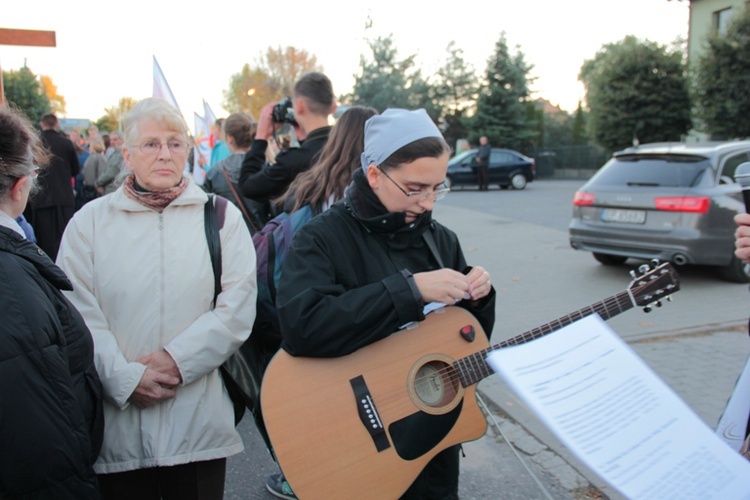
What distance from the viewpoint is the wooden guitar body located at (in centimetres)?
198

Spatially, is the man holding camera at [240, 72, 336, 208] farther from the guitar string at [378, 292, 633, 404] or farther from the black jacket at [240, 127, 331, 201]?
the guitar string at [378, 292, 633, 404]

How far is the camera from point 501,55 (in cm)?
3703

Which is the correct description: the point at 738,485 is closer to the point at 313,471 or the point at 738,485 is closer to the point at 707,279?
the point at 313,471

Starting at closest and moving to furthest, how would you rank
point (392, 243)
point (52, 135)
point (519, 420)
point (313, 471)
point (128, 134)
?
point (313, 471)
point (392, 243)
point (128, 134)
point (519, 420)
point (52, 135)

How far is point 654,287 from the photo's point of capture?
2055 millimetres

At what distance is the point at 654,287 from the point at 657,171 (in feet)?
20.8

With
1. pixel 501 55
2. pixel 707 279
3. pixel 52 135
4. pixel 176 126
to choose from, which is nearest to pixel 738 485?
pixel 176 126

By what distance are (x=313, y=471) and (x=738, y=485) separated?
3.98 feet

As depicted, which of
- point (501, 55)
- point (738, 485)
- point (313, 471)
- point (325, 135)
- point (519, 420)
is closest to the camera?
point (738, 485)

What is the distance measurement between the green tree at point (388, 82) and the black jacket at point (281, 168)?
1232 inches

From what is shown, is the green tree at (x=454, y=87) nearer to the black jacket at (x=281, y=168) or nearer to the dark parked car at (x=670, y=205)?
the dark parked car at (x=670, y=205)

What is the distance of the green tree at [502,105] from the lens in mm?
36656

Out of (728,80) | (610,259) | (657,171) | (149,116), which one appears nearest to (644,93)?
(728,80)

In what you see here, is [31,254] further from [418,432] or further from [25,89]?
[25,89]
